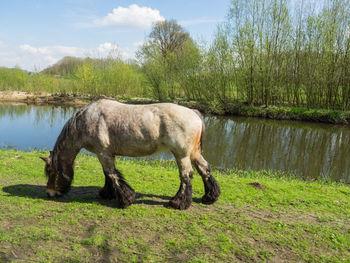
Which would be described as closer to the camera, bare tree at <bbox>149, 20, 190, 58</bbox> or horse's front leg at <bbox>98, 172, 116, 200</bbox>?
horse's front leg at <bbox>98, 172, 116, 200</bbox>

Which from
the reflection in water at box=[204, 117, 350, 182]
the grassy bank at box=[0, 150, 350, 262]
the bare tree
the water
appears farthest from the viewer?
the bare tree

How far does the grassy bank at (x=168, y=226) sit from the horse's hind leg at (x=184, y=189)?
140 millimetres

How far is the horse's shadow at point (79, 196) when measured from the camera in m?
4.84

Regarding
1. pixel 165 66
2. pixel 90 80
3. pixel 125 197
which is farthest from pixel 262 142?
pixel 90 80

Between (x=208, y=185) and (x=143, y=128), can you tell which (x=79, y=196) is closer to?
(x=143, y=128)

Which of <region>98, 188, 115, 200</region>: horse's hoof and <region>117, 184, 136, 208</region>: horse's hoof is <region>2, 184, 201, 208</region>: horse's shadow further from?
<region>117, 184, 136, 208</region>: horse's hoof

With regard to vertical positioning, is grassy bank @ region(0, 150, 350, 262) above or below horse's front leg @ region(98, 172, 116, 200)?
below

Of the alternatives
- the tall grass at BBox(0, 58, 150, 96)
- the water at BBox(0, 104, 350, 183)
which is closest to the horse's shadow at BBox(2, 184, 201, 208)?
the water at BBox(0, 104, 350, 183)

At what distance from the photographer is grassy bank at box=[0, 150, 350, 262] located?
10.7 feet

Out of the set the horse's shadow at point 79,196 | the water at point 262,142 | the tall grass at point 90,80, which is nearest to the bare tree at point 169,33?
the tall grass at point 90,80

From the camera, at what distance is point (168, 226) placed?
3.95 meters

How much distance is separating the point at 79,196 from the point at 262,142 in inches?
456

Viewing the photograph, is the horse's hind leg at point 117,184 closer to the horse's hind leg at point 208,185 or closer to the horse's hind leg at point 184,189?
the horse's hind leg at point 184,189

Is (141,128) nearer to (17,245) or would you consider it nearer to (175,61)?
(17,245)
